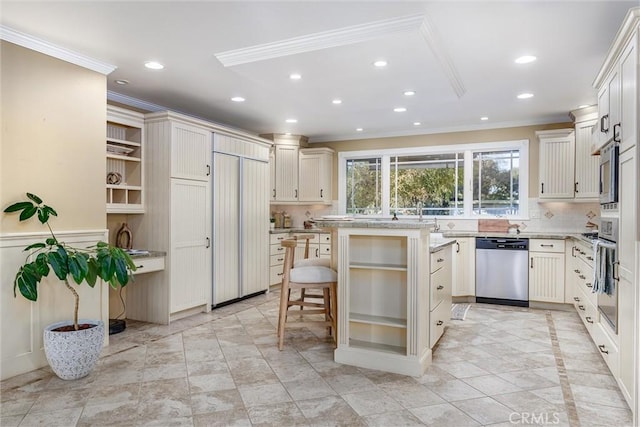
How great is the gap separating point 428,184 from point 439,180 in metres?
0.18

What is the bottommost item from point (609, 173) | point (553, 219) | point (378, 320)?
point (378, 320)

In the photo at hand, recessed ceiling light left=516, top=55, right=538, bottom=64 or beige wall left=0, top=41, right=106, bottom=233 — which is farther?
recessed ceiling light left=516, top=55, right=538, bottom=64

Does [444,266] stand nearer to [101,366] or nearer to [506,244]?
[506,244]

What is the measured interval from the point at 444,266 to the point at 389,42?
2046mm

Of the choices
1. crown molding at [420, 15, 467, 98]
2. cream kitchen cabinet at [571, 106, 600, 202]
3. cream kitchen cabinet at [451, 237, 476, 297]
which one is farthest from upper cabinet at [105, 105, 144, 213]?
cream kitchen cabinet at [571, 106, 600, 202]

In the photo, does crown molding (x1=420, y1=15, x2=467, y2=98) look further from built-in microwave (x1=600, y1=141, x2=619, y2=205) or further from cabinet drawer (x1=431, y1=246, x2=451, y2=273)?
cabinet drawer (x1=431, y1=246, x2=451, y2=273)

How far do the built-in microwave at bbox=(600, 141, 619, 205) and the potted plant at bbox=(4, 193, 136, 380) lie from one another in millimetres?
3543

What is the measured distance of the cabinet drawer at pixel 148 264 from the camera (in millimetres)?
3973

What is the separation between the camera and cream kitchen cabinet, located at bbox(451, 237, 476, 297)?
5.46 m

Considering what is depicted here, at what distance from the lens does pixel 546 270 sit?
16.7 ft

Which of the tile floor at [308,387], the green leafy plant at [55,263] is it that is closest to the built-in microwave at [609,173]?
the tile floor at [308,387]

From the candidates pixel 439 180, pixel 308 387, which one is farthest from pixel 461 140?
pixel 308 387

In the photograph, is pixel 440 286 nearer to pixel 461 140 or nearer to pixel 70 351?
pixel 70 351

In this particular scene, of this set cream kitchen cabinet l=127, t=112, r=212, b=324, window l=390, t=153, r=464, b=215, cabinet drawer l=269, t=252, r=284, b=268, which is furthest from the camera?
window l=390, t=153, r=464, b=215
